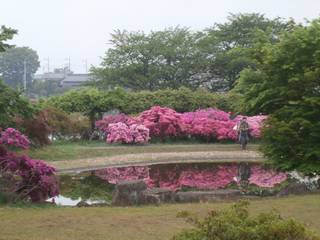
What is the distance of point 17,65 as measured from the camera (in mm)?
84312

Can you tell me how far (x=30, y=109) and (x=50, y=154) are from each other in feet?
32.4

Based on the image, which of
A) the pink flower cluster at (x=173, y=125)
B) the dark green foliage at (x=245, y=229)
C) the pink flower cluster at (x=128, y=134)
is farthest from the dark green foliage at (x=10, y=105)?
the pink flower cluster at (x=173, y=125)

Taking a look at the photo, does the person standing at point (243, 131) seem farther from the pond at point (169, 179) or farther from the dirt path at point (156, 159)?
the pond at point (169, 179)

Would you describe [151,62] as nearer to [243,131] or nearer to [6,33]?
[243,131]

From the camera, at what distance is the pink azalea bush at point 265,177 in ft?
56.9

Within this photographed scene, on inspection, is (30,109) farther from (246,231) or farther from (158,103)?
(158,103)

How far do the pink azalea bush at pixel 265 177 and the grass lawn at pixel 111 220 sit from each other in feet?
16.4

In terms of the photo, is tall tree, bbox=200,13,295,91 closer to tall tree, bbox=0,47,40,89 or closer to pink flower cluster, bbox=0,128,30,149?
pink flower cluster, bbox=0,128,30,149

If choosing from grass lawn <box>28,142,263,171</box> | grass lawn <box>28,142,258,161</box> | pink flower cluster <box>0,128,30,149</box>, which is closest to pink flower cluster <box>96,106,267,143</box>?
grass lawn <box>28,142,258,161</box>

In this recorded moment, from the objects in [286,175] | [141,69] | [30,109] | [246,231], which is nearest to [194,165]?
[286,175]

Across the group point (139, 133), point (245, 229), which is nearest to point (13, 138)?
point (139, 133)

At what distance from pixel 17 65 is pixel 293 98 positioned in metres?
74.1

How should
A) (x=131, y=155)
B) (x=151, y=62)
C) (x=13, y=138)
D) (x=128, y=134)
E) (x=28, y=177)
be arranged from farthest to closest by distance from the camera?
(x=151, y=62) < (x=128, y=134) < (x=131, y=155) < (x=13, y=138) < (x=28, y=177)

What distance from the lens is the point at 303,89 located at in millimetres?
14258
